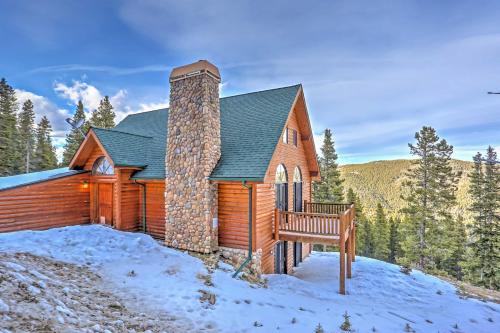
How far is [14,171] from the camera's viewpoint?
94.6ft

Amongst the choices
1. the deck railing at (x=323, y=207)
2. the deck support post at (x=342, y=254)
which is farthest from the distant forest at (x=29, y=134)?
the deck support post at (x=342, y=254)

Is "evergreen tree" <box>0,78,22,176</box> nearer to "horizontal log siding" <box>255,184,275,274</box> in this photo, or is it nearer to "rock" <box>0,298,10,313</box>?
"horizontal log siding" <box>255,184,275,274</box>

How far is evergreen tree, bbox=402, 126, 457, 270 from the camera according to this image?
69.3ft

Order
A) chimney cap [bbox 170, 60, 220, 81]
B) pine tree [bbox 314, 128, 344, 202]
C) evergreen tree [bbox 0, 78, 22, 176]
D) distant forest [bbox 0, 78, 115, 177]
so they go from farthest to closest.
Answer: distant forest [bbox 0, 78, 115, 177] → pine tree [bbox 314, 128, 344, 202] → evergreen tree [bbox 0, 78, 22, 176] → chimney cap [bbox 170, 60, 220, 81]

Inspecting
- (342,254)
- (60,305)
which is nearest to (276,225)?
(342,254)

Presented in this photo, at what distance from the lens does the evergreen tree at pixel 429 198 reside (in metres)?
21.1

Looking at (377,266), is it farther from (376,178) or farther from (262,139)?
(376,178)

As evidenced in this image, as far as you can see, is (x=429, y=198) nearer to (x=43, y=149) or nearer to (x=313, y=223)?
(x=313, y=223)

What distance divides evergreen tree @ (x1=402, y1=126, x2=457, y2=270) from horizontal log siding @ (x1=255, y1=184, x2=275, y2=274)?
681 inches

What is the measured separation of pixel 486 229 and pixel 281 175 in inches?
799

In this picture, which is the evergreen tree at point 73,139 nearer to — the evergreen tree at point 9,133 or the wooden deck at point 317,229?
the evergreen tree at point 9,133

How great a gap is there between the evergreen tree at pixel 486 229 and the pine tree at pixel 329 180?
1100 centimetres

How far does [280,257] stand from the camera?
12.0m

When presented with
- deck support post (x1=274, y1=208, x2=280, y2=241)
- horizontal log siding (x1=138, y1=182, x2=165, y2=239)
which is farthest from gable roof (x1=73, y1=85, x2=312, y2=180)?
deck support post (x1=274, y1=208, x2=280, y2=241)
